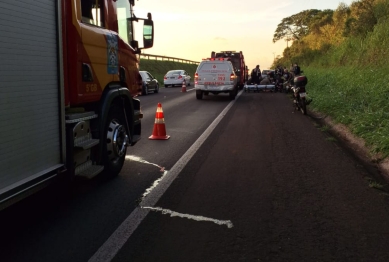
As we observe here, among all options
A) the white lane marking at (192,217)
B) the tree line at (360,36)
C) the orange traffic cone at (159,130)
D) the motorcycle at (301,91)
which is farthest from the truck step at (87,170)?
the tree line at (360,36)

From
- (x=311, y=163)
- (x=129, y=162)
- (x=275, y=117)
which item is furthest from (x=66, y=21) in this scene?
(x=275, y=117)

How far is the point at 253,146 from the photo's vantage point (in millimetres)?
8906

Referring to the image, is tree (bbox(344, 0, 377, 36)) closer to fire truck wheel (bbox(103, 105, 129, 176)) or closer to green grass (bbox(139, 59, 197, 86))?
fire truck wheel (bbox(103, 105, 129, 176))

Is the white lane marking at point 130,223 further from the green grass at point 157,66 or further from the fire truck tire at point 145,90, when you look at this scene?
the green grass at point 157,66

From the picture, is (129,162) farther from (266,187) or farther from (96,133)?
(266,187)

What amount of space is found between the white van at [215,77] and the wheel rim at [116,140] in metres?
15.0

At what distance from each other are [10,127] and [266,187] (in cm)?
342

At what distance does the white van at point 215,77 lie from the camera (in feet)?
69.3

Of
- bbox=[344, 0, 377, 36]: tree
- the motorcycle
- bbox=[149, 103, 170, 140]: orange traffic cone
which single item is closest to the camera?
bbox=[149, 103, 170, 140]: orange traffic cone

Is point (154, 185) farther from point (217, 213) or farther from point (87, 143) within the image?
point (217, 213)

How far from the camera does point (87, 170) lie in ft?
17.4

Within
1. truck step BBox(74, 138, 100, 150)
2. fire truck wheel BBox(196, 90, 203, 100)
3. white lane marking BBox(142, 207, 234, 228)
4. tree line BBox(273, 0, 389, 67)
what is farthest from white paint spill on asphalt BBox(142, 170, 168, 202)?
fire truck wheel BBox(196, 90, 203, 100)

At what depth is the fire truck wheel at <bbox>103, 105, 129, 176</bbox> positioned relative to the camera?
5984 millimetres

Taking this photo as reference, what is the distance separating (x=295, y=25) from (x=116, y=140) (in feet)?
263
